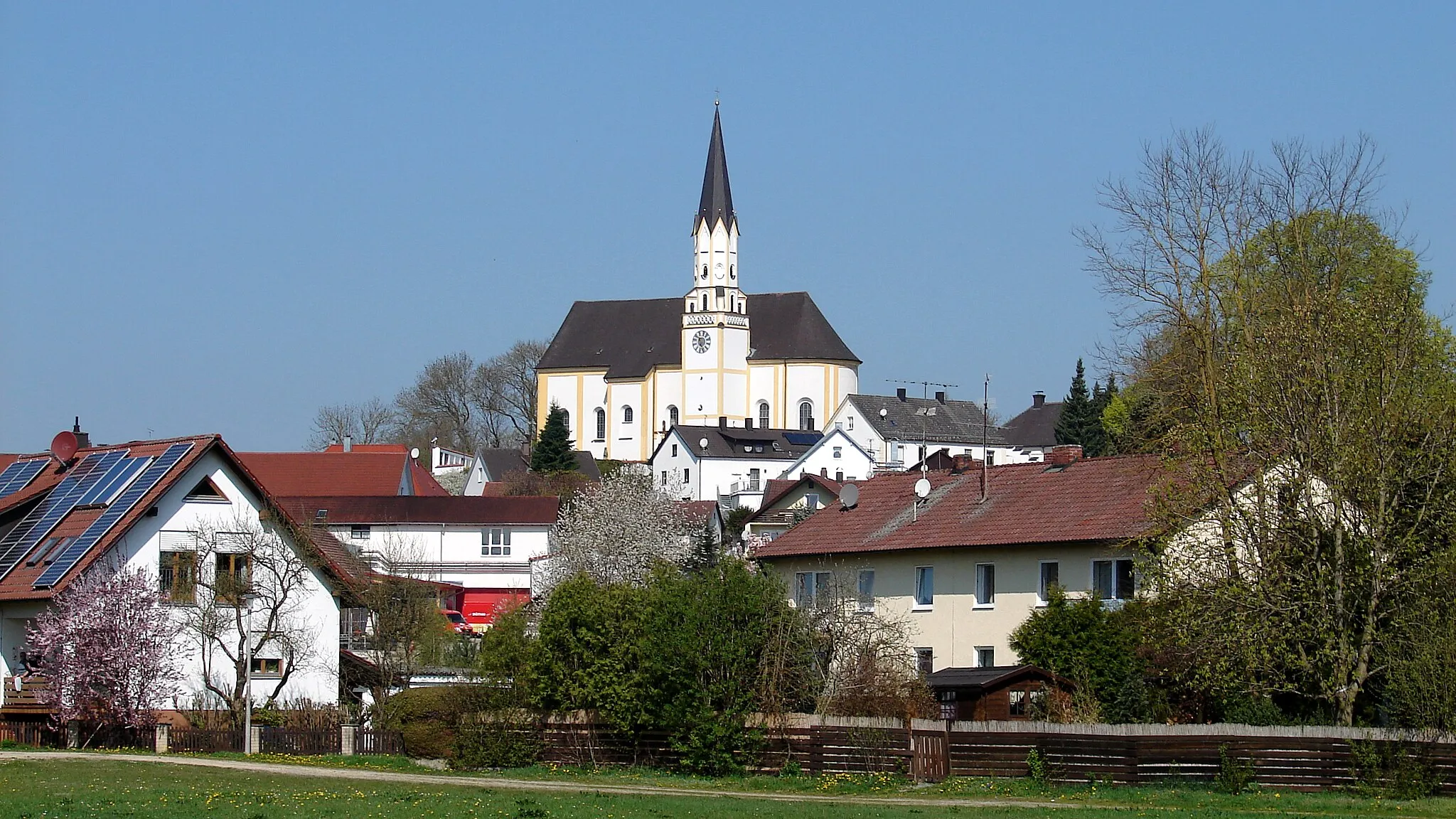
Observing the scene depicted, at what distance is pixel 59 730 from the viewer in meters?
36.0

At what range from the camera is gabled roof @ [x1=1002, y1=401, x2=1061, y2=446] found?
13712 cm

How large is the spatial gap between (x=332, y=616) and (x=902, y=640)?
12.7 metres

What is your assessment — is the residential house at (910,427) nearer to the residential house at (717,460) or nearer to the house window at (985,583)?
the residential house at (717,460)

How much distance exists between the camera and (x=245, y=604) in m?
39.5

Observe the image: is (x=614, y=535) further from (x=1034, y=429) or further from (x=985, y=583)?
(x=1034, y=429)

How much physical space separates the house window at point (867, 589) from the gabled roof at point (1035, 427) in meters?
92.6

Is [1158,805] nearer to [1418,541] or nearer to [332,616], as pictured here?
[1418,541]

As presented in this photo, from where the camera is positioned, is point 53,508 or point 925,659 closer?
point 53,508

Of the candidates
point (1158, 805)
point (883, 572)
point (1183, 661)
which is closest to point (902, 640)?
point (883, 572)

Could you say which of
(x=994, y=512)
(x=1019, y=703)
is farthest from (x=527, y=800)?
(x=994, y=512)

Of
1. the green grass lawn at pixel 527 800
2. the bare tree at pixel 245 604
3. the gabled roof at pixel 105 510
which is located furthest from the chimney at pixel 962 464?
the green grass lawn at pixel 527 800

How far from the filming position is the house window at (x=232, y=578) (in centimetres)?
3878

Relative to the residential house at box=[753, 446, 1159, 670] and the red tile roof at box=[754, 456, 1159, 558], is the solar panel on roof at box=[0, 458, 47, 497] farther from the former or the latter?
the red tile roof at box=[754, 456, 1159, 558]

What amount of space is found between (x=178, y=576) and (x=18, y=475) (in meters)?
7.71
